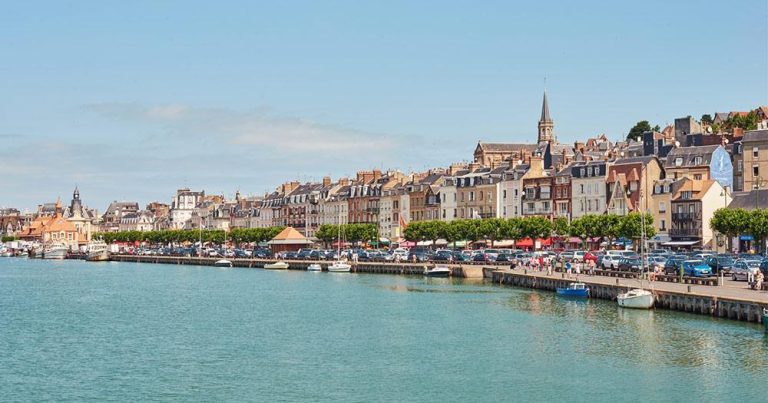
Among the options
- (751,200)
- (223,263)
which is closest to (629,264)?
(751,200)

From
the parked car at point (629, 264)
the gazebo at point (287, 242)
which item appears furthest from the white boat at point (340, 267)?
the parked car at point (629, 264)

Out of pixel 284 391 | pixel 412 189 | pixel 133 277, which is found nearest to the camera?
pixel 284 391

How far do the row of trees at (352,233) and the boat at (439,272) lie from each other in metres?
43.1

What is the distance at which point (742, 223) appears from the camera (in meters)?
94.6

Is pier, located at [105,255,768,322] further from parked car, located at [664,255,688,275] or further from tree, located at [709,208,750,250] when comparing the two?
tree, located at [709,208,750,250]

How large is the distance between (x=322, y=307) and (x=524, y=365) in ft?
96.9

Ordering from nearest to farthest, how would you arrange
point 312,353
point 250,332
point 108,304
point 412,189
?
point 312,353 < point 250,332 < point 108,304 < point 412,189

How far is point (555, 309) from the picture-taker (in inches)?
2680

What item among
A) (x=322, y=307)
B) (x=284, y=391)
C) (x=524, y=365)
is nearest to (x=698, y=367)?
(x=524, y=365)

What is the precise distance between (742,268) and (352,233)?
279 ft

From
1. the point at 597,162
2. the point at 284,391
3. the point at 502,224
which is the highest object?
the point at 597,162

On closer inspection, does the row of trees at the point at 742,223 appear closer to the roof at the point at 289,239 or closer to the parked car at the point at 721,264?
the parked car at the point at 721,264

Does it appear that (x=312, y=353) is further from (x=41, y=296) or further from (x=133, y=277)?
(x=133, y=277)

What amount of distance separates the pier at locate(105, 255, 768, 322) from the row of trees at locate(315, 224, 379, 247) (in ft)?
113
